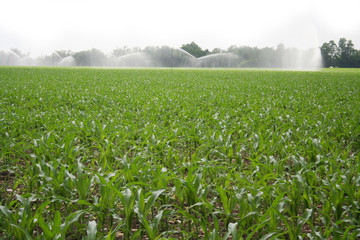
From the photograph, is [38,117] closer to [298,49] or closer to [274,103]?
[274,103]

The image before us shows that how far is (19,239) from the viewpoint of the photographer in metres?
2.27

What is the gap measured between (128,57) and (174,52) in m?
12.1

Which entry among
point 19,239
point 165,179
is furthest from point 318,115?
point 19,239

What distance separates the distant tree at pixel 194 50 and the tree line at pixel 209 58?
8671 millimetres

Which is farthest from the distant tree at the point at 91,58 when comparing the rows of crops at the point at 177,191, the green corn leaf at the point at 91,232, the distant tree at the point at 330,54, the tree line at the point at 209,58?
the green corn leaf at the point at 91,232

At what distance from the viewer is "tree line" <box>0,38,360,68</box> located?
7207 cm

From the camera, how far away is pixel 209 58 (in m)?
84.1

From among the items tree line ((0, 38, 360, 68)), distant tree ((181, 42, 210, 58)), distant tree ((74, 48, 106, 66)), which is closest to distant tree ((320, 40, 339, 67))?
tree line ((0, 38, 360, 68))

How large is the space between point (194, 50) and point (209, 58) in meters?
24.6

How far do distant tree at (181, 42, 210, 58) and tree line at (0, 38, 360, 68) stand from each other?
8671 mm

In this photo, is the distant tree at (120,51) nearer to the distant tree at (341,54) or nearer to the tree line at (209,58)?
the tree line at (209,58)

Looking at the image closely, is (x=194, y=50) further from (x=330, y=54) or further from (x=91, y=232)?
(x=91, y=232)

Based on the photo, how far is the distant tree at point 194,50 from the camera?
10654cm

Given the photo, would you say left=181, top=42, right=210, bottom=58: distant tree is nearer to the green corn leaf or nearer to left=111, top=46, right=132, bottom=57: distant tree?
left=111, top=46, right=132, bottom=57: distant tree
